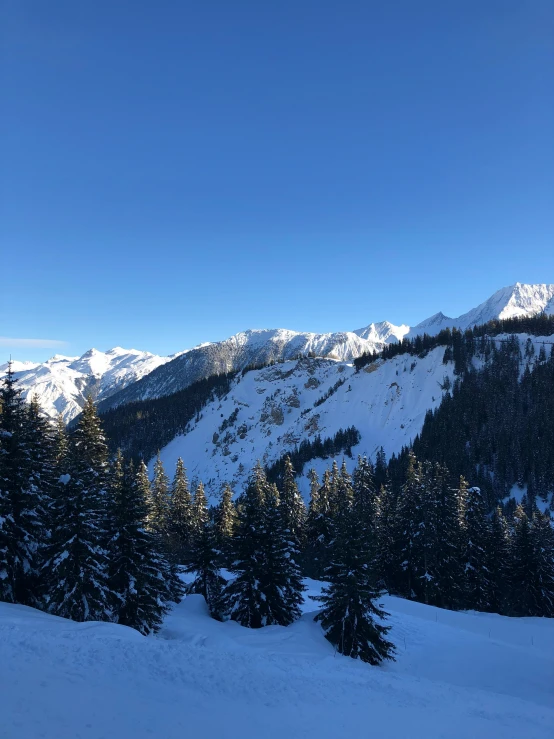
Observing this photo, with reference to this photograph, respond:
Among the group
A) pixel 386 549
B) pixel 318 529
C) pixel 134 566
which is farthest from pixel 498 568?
pixel 134 566

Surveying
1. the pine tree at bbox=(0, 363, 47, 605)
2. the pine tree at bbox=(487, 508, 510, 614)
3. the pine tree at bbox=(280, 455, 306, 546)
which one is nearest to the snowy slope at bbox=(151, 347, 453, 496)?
the pine tree at bbox=(280, 455, 306, 546)

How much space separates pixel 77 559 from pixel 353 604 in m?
14.5

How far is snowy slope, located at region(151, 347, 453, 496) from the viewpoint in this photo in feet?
424

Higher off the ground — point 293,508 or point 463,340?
point 463,340

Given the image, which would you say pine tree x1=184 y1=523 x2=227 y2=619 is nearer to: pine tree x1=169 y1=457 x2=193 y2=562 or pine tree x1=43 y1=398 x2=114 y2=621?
pine tree x1=43 y1=398 x2=114 y2=621

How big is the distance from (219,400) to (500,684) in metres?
165

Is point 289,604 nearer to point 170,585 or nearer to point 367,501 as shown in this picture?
point 170,585

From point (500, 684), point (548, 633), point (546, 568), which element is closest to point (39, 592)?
point (500, 684)

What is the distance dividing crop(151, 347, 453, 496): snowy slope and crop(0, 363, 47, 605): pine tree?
101172mm

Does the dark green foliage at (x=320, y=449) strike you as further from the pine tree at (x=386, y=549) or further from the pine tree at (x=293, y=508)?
the pine tree at (x=386, y=549)

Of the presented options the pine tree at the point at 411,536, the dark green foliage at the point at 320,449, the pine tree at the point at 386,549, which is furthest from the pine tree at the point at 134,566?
the dark green foliage at the point at 320,449

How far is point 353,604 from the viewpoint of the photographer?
2136 cm

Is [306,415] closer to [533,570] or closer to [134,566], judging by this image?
[533,570]

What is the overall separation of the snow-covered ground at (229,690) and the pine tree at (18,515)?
2.56m
